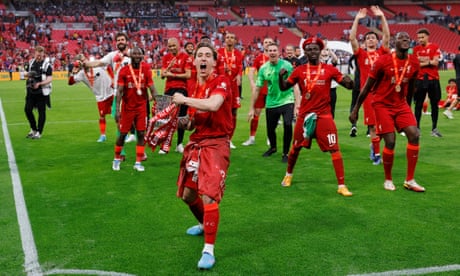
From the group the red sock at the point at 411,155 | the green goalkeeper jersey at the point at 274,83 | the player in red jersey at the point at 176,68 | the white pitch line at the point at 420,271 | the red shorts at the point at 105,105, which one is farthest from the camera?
the red shorts at the point at 105,105

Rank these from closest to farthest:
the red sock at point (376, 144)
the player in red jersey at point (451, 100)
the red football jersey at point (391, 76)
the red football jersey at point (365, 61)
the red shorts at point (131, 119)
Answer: the red football jersey at point (391, 76), the red shorts at point (131, 119), the red sock at point (376, 144), the red football jersey at point (365, 61), the player in red jersey at point (451, 100)

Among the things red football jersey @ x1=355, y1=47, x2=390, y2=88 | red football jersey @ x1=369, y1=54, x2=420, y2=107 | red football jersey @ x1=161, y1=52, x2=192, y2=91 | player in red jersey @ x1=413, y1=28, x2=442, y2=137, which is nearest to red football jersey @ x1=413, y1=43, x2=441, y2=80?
player in red jersey @ x1=413, y1=28, x2=442, y2=137

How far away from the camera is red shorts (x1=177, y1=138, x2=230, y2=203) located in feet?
15.7

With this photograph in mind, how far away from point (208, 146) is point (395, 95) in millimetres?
3498

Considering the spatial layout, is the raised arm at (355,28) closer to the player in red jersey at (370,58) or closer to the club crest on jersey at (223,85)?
the player in red jersey at (370,58)

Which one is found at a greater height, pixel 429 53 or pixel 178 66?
pixel 429 53

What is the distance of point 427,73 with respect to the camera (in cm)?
1204

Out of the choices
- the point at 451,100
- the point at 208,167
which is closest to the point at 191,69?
the point at 208,167

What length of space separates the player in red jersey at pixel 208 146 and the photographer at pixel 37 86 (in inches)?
361

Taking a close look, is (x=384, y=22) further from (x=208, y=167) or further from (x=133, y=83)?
(x=208, y=167)

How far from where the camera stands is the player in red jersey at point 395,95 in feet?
23.7

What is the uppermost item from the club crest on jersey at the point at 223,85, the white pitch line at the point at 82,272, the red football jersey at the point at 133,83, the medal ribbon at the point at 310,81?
the club crest on jersey at the point at 223,85

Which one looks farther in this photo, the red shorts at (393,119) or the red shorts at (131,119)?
the red shorts at (131,119)

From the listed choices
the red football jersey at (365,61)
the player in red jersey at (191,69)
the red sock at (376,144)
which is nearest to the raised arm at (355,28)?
the red football jersey at (365,61)
